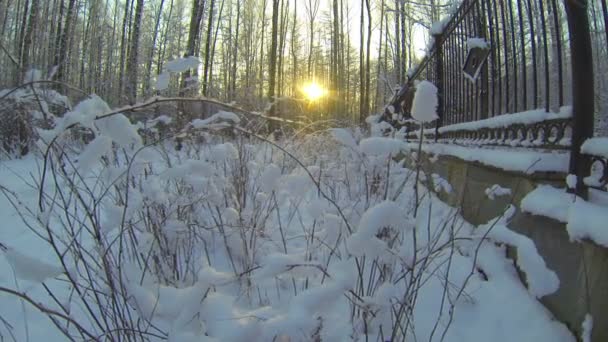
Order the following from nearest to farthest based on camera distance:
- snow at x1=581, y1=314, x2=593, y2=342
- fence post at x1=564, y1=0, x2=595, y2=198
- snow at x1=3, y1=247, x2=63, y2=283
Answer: snow at x1=3, y1=247, x2=63, y2=283 → snow at x1=581, y1=314, x2=593, y2=342 → fence post at x1=564, y1=0, x2=595, y2=198

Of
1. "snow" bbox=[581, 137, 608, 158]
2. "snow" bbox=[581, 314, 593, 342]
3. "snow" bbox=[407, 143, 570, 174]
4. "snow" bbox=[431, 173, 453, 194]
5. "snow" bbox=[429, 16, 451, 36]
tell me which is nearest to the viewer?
"snow" bbox=[581, 314, 593, 342]

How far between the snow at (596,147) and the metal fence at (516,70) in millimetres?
49

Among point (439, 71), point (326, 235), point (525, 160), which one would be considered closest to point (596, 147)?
point (525, 160)

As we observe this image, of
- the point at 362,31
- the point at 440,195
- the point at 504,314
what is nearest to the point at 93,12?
the point at 362,31

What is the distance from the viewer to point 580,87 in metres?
1.29

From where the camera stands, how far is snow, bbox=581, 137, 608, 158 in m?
1.12

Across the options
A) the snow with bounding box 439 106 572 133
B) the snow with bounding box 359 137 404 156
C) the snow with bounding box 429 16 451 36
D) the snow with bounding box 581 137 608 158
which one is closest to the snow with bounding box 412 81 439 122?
the snow with bounding box 359 137 404 156

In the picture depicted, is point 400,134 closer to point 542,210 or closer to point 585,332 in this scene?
point 542,210

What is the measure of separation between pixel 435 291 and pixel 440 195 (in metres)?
1.63

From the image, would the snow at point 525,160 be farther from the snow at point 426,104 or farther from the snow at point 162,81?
the snow at point 162,81

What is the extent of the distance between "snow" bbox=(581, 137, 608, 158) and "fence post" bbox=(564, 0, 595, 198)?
0.04 meters

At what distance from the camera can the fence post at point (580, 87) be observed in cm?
125

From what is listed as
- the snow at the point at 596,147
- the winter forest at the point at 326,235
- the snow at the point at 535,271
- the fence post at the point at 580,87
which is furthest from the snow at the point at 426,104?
the fence post at the point at 580,87

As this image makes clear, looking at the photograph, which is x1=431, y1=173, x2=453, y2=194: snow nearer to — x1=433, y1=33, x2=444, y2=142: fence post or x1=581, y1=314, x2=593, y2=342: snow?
x1=581, y1=314, x2=593, y2=342: snow
